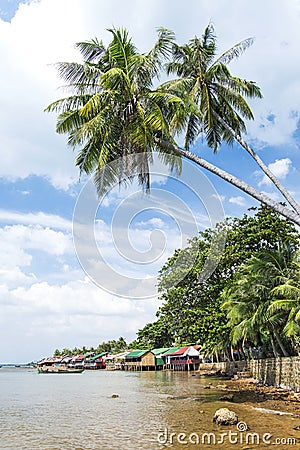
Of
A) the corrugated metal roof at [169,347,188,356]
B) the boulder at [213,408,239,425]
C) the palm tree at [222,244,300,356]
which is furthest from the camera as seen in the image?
the corrugated metal roof at [169,347,188,356]

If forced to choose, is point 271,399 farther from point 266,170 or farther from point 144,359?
point 144,359

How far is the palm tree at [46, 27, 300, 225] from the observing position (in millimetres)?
11188

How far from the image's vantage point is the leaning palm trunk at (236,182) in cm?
1010

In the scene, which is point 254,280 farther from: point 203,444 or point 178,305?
point 178,305

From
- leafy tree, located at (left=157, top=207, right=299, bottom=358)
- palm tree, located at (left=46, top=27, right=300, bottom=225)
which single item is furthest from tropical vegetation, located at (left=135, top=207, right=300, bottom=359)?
palm tree, located at (left=46, top=27, right=300, bottom=225)

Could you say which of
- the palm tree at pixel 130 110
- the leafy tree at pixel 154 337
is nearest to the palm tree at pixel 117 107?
the palm tree at pixel 130 110

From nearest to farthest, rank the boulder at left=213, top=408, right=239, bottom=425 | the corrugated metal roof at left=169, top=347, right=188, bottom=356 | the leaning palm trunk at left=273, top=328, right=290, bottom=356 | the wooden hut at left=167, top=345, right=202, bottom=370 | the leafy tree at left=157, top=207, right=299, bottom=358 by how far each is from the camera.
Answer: the boulder at left=213, top=408, right=239, bottom=425, the leaning palm trunk at left=273, top=328, right=290, bottom=356, the leafy tree at left=157, top=207, right=299, bottom=358, the wooden hut at left=167, top=345, right=202, bottom=370, the corrugated metal roof at left=169, top=347, right=188, bottom=356

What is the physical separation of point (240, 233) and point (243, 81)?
1143cm

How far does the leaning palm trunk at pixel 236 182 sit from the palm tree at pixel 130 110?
0.08ft

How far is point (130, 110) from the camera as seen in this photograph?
1162 cm

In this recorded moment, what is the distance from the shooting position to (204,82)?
42.8ft

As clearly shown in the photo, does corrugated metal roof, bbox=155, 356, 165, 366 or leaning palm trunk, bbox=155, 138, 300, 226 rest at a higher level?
leaning palm trunk, bbox=155, 138, 300, 226

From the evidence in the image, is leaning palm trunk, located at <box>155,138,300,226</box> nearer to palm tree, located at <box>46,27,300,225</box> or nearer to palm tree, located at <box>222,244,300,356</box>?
palm tree, located at <box>46,27,300,225</box>

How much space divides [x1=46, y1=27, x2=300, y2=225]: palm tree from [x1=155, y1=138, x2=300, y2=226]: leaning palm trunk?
0.08ft
